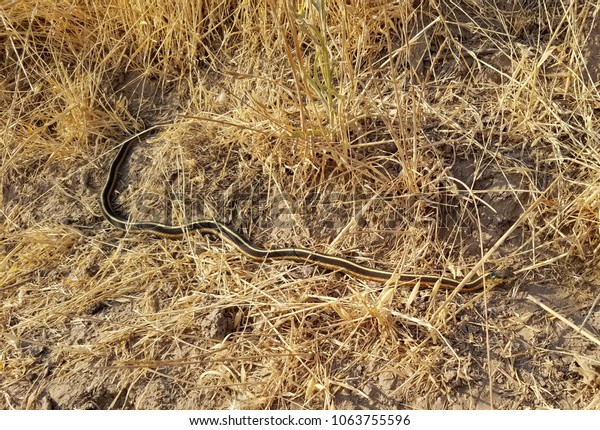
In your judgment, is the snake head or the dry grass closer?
the dry grass

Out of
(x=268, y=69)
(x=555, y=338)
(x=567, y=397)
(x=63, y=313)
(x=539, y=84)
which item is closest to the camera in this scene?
(x=567, y=397)

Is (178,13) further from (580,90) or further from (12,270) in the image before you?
(580,90)

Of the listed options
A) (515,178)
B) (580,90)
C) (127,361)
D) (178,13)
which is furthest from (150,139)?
(580,90)

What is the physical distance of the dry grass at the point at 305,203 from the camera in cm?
228

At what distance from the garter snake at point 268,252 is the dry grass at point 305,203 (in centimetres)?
6

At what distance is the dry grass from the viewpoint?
228 cm

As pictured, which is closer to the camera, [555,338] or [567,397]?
[567,397]

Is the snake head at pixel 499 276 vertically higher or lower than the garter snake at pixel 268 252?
higher

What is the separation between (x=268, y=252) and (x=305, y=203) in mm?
372

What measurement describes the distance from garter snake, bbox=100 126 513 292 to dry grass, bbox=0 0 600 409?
Result: 59 mm

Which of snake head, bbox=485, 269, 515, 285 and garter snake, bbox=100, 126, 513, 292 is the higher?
snake head, bbox=485, 269, 515, 285

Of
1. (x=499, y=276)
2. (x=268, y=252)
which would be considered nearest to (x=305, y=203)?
(x=268, y=252)

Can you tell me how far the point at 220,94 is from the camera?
3369mm

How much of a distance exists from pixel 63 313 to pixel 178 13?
6.69 feet
